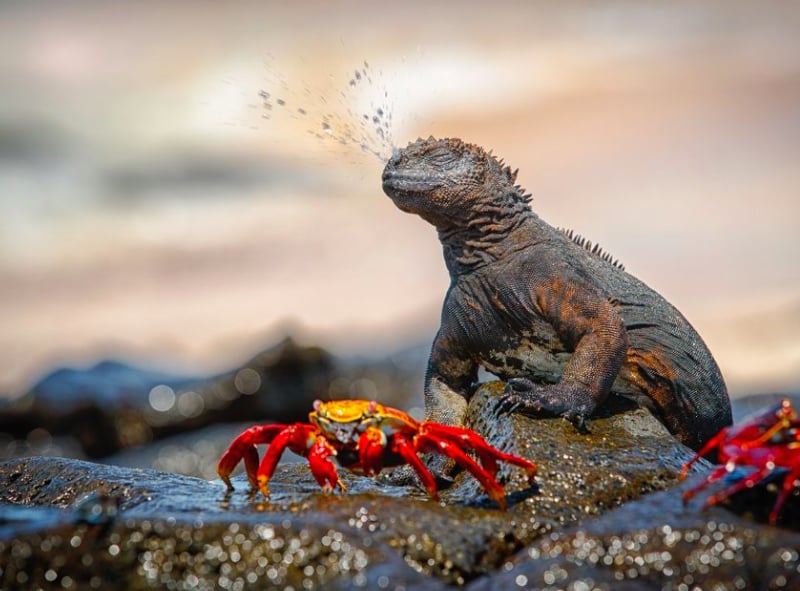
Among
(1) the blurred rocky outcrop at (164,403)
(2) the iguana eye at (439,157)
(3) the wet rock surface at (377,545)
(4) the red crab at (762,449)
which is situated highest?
(2) the iguana eye at (439,157)

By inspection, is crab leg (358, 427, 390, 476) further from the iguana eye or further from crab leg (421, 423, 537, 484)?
the iguana eye

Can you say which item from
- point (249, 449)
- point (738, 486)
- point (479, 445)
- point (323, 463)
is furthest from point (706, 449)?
point (249, 449)

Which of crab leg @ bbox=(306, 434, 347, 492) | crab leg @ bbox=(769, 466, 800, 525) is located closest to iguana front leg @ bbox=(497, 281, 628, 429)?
crab leg @ bbox=(306, 434, 347, 492)

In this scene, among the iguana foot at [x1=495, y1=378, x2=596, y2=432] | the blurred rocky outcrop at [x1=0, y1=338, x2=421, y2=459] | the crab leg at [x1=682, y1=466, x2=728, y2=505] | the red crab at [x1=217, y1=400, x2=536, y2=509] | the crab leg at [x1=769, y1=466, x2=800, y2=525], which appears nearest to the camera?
the crab leg at [x1=769, y1=466, x2=800, y2=525]

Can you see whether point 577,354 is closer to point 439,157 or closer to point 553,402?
point 553,402

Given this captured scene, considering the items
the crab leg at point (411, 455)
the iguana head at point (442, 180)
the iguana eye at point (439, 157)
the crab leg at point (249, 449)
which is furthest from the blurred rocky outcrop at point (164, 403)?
the crab leg at point (411, 455)

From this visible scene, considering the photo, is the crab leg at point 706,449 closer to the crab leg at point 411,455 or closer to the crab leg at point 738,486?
the crab leg at point 738,486

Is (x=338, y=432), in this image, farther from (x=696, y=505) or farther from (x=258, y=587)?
(x=696, y=505)
